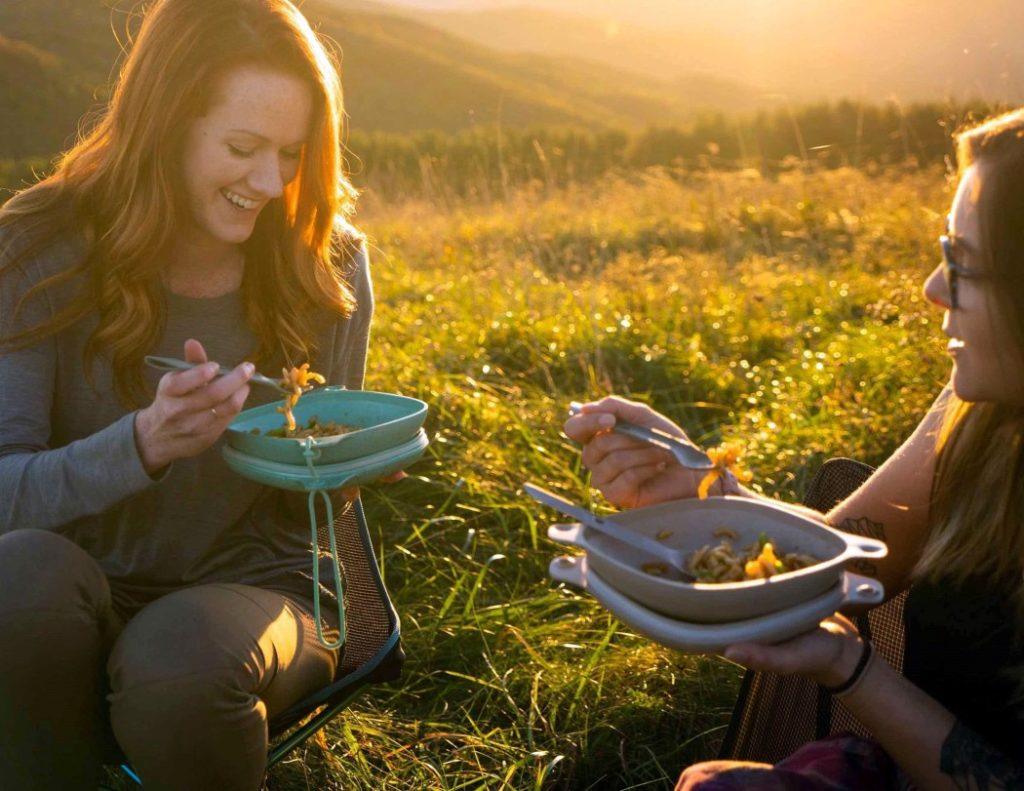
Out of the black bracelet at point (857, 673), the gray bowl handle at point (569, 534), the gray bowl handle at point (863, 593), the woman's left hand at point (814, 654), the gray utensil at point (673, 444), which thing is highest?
the gray utensil at point (673, 444)

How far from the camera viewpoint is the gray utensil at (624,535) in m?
1.31

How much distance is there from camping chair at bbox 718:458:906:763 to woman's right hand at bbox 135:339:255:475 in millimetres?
969

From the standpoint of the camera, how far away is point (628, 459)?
1.68 m

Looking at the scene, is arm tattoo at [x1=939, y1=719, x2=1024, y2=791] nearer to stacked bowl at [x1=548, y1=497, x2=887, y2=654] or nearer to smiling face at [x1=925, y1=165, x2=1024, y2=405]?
stacked bowl at [x1=548, y1=497, x2=887, y2=654]

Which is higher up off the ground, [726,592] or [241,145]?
[241,145]

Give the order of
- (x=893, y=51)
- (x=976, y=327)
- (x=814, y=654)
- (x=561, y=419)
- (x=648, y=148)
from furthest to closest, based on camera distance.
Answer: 1. (x=648, y=148)
2. (x=893, y=51)
3. (x=561, y=419)
4. (x=976, y=327)
5. (x=814, y=654)

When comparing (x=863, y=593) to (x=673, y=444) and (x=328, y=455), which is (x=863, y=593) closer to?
(x=673, y=444)

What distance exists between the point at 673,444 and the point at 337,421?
832 mm

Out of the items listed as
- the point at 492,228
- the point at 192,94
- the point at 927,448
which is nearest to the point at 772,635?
the point at 927,448

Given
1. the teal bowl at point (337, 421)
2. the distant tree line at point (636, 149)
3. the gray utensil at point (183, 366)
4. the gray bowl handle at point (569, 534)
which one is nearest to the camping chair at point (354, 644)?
the teal bowl at point (337, 421)

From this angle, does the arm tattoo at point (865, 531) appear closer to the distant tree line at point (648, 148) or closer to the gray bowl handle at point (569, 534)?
the gray bowl handle at point (569, 534)

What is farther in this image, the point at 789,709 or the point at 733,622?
the point at 789,709

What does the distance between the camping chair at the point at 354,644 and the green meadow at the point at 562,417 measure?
368 millimetres

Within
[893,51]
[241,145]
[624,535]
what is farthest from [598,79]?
[624,535]
